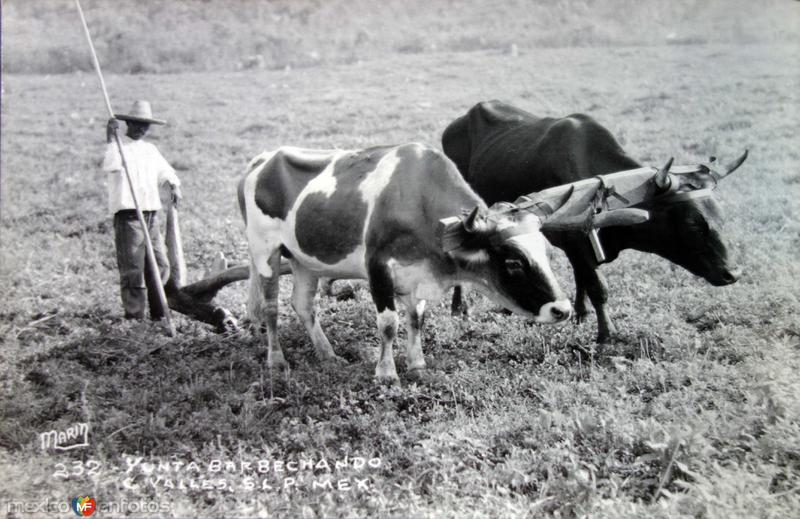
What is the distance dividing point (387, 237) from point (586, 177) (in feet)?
7.04

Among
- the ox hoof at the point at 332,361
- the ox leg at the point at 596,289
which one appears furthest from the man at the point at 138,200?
the ox leg at the point at 596,289

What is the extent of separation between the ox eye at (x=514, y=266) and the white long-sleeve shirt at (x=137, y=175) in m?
3.82

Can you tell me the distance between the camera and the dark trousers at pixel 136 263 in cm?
661

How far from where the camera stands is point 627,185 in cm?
524

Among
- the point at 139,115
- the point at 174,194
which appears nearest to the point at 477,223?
the point at 174,194

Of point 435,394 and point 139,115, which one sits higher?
point 139,115

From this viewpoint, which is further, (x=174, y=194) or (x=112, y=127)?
(x=174, y=194)

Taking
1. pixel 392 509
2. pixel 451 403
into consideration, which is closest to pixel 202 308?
pixel 451 403

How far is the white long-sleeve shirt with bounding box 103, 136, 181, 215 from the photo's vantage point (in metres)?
6.42

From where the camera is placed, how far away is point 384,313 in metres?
5.10

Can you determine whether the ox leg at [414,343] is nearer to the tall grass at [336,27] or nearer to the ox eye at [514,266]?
the ox eye at [514,266]

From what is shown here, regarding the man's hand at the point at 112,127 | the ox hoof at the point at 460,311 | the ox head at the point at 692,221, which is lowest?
the ox hoof at the point at 460,311

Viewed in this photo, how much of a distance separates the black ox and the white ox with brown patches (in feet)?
3.68

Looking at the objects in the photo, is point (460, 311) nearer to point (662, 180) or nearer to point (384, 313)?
point (384, 313)
